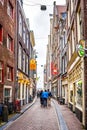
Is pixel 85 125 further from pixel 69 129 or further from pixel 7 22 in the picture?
pixel 7 22

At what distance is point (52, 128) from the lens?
14148mm

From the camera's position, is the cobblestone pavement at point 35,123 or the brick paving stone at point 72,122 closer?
the brick paving stone at point 72,122

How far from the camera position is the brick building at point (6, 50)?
19422 millimetres

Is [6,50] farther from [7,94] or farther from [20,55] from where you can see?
[20,55]

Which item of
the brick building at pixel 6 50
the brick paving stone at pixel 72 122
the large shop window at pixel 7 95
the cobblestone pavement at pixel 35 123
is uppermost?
the brick building at pixel 6 50

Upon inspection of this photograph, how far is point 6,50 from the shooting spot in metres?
20.8

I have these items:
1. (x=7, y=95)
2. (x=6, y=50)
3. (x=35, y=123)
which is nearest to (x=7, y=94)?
(x=7, y=95)

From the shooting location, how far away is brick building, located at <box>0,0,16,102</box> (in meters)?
19.4

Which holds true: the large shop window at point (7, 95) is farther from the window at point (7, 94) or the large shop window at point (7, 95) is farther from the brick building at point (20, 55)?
the brick building at point (20, 55)

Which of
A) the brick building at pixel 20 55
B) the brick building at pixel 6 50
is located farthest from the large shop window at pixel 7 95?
the brick building at pixel 20 55

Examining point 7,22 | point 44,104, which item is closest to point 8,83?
point 7,22

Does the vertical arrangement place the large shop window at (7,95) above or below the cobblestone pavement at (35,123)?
above

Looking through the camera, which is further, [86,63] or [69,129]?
[86,63]

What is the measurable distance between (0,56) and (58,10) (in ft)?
123
